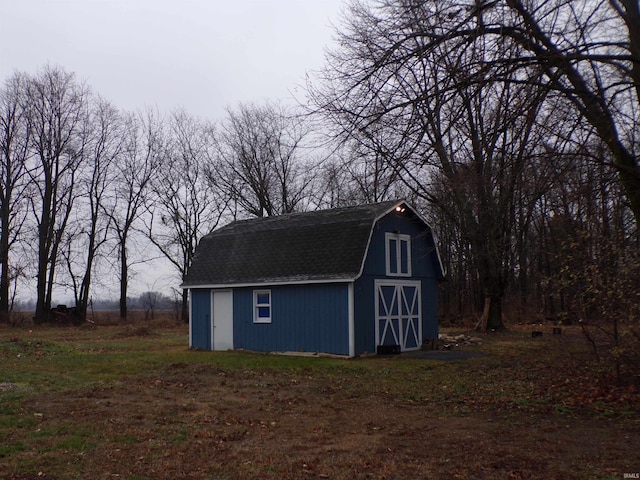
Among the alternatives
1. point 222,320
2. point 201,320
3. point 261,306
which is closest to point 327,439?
point 261,306

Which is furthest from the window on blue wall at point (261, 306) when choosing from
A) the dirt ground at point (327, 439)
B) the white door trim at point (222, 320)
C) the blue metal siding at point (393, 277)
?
the dirt ground at point (327, 439)

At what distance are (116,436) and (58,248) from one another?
119 ft

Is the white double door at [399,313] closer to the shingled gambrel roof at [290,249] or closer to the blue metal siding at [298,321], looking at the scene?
the blue metal siding at [298,321]

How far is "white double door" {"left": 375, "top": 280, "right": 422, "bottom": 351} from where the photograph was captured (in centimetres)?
1991

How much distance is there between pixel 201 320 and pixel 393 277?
284 inches

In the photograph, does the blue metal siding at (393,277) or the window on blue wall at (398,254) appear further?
the window on blue wall at (398,254)

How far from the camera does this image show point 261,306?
2111 cm

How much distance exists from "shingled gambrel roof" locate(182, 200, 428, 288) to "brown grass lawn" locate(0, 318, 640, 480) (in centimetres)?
358

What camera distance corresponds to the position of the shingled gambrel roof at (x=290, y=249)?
Answer: 19.3 meters

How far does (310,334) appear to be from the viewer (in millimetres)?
19641

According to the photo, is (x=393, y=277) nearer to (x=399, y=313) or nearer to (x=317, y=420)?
(x=399, y=313)

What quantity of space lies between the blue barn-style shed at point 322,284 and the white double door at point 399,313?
1.3 inches

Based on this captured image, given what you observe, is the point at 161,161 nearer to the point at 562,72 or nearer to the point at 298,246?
the point at 298,246

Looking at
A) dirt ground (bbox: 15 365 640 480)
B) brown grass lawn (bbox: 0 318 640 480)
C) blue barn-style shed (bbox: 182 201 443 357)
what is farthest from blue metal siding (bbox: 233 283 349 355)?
dirt ground (bbox: 15 365 640 480)
